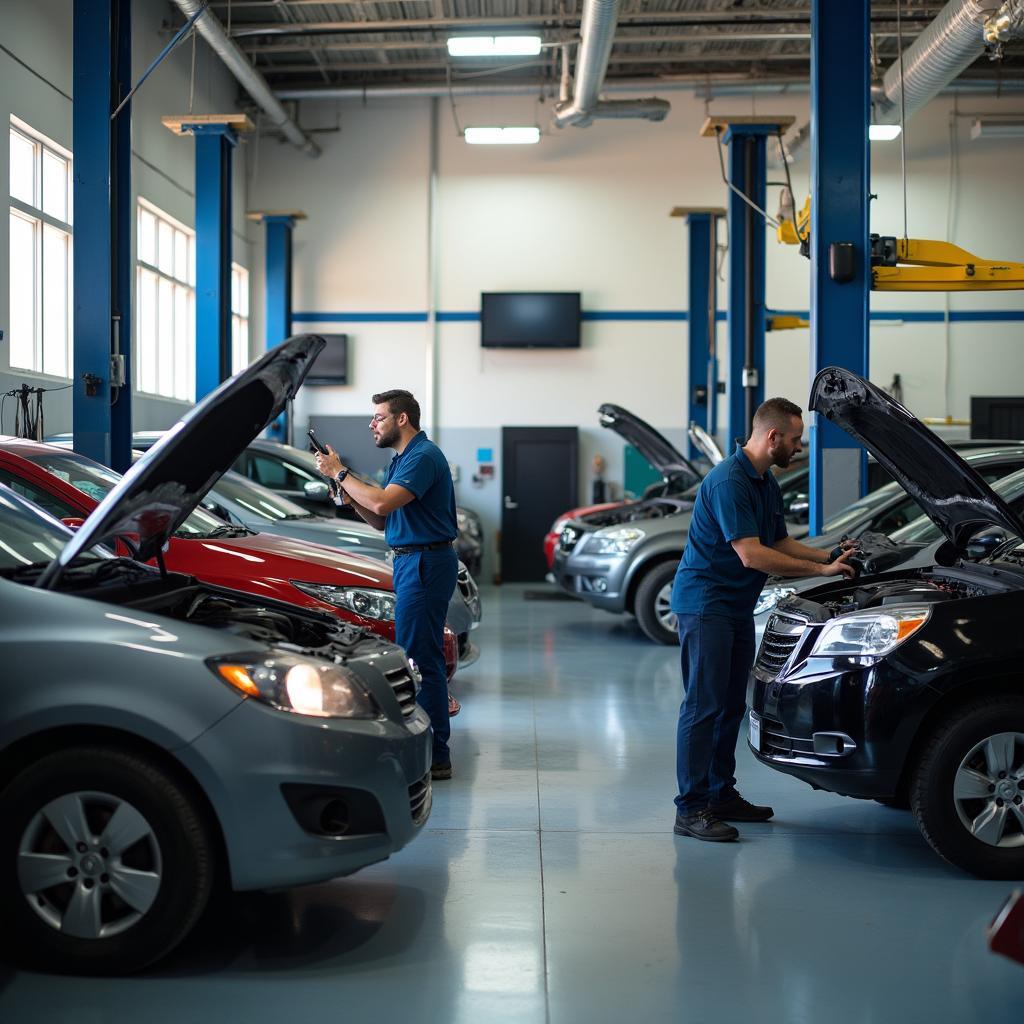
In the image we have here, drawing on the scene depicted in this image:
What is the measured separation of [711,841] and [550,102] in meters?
15.4

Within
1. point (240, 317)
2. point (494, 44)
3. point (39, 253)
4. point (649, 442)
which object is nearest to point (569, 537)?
point (649, 442)

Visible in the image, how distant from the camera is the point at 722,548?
14.7 ft

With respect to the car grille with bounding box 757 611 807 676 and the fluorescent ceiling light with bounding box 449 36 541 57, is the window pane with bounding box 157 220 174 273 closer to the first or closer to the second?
the fluorescent ceiling light with bounding box 449 36 541 57

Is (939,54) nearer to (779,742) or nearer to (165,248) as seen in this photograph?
(165,248)

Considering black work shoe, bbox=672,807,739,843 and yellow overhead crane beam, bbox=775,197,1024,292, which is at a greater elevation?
yellow overhead crane beam, bbox=775,197,1024,292

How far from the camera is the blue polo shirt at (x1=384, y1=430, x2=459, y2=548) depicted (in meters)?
5.05

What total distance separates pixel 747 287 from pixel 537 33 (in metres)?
4.95

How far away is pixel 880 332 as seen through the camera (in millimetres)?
17969

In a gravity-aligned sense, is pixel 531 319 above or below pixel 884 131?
below

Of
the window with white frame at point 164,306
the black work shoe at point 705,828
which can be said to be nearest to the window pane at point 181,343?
the window with white frame at point 164,306

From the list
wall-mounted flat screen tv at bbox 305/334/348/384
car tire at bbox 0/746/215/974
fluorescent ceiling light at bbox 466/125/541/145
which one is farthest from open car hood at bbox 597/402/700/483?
car tire at bbox 0/746/215/974

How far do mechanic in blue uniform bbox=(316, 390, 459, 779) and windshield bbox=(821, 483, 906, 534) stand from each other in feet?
9.70

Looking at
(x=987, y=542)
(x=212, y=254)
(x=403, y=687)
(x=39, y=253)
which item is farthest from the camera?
(x=212, y=254)

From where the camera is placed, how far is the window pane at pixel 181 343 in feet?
52.0
